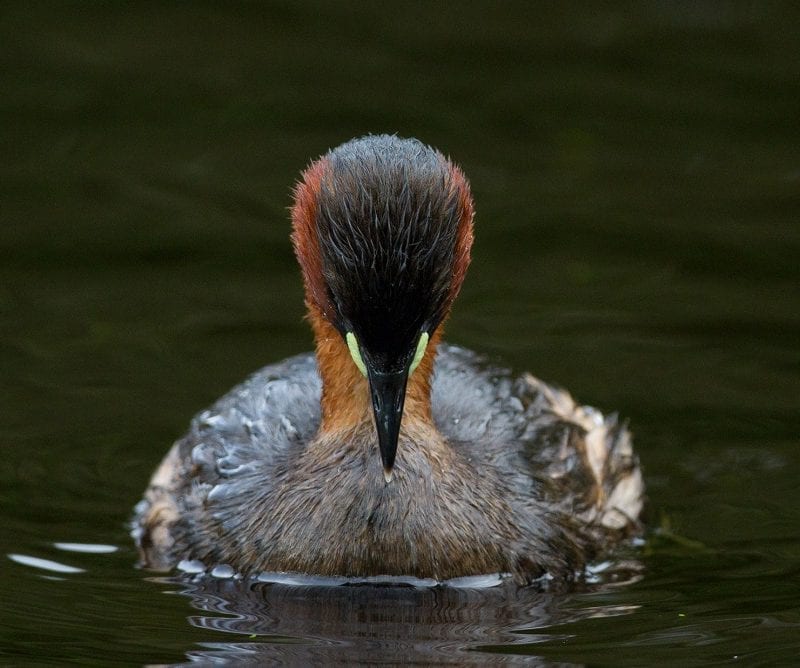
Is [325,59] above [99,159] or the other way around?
above

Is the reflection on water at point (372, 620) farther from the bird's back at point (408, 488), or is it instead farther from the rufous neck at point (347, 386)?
A: the rufous neck at point (347, 386)

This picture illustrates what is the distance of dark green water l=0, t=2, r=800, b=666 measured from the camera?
9789mm

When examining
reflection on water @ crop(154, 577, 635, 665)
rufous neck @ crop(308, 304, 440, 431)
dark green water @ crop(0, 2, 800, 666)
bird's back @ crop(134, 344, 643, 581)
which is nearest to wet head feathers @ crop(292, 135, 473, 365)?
rufous neck @ crop(308, 304, 440, 431)

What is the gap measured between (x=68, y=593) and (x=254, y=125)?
616 centimetres

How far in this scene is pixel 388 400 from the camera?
9.45 metres

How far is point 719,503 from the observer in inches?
458

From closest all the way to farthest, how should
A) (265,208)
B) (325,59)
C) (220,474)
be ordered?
(220,474)
(265,208)
(325,59)

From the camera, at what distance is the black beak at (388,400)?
945 cm

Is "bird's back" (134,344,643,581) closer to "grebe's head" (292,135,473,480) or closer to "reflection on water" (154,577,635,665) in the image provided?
"reflection on water" (154,577,635,665)

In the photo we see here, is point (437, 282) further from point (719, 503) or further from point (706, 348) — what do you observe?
point (706, 348)

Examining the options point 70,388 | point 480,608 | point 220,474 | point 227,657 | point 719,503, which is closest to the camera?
point 227,657

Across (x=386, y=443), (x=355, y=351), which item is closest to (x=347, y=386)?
(x=355, y=351)

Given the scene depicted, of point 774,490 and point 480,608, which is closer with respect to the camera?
point 480,608

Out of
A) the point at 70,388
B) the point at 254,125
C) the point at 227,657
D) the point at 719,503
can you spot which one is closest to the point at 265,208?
the point at 254,125
